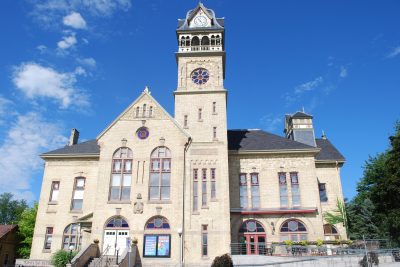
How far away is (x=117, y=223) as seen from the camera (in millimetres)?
30094

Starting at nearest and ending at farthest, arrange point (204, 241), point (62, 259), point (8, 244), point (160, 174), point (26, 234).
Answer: point (62, 259), point (204, 241), point (160, 174), point (8, 244), point (26, 234)

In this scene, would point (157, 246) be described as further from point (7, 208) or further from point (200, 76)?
point (7, 208)

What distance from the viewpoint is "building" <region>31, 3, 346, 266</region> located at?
29.8 meters

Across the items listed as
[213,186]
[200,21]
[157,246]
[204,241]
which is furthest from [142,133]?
[200,21]

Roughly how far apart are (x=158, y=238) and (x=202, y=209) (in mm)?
4479

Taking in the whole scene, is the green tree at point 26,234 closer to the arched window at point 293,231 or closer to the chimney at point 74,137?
the chimney at point 74,137

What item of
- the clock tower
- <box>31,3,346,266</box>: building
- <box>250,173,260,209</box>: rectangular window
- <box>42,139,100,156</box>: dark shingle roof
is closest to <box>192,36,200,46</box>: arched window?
the clock tower

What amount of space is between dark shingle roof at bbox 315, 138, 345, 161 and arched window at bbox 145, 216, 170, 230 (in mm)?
17355

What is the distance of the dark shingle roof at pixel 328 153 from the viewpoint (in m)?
36.6

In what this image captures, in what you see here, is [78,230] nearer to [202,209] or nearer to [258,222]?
[202,209]

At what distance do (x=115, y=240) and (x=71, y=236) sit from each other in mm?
6079

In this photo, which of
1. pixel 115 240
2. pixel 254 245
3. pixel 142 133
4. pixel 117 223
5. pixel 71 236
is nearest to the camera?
pixel 115 240

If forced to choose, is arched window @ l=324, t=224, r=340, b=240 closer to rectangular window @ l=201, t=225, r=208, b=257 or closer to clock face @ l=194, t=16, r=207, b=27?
rectangular window @ l=201, t=225, r=208, b=257

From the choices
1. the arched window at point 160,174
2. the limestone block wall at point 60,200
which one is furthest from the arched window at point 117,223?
the limestone block wall at point 60,200
